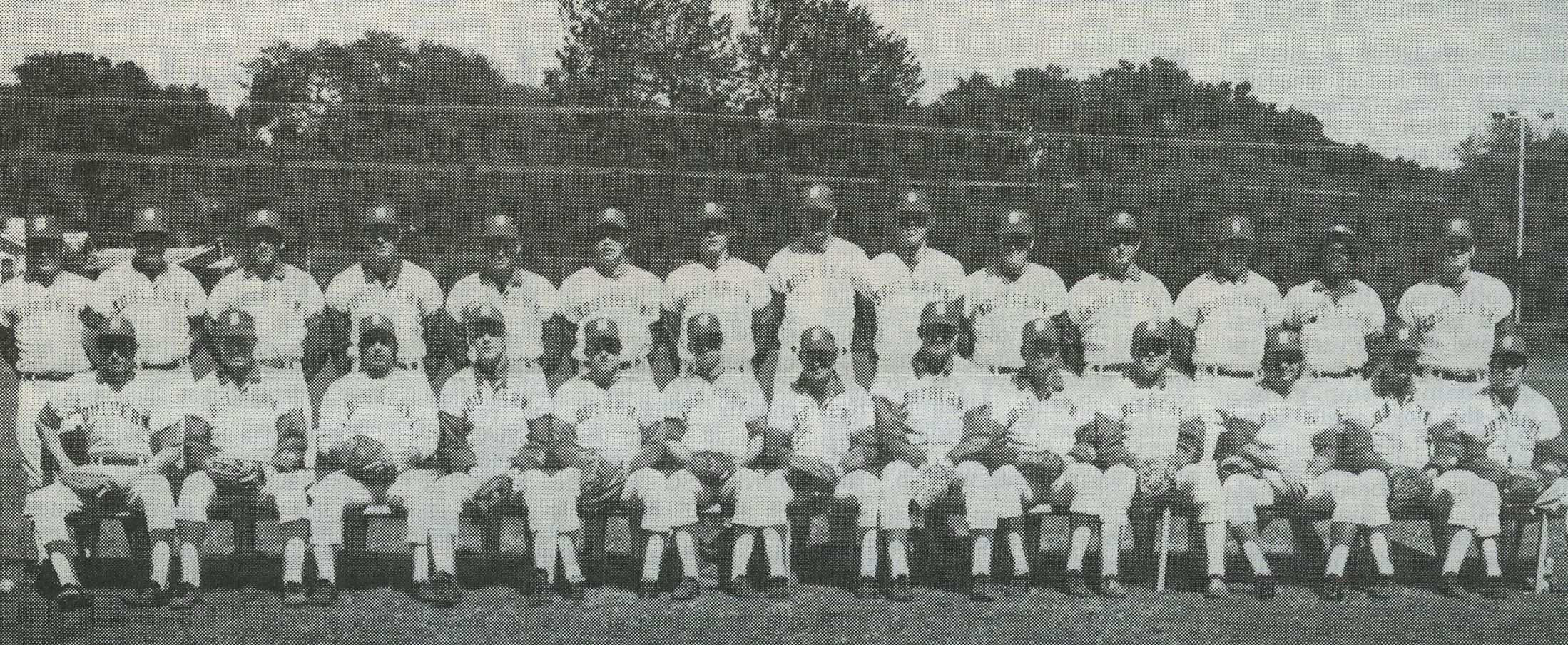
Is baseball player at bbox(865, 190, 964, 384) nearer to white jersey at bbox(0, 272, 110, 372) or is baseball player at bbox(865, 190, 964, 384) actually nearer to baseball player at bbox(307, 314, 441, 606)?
baseball player at bbox(307, 314, 441, 606)

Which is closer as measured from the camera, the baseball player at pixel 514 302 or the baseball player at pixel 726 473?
the baseball player at pixel 726 473

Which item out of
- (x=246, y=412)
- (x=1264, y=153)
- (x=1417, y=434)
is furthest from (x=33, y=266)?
(x=1264, y=153)

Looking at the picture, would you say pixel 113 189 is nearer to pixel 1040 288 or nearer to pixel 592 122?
pixel 592 122

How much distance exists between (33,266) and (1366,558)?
658 cm

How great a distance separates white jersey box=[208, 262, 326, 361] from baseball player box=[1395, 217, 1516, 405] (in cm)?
530

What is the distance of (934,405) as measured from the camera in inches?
254

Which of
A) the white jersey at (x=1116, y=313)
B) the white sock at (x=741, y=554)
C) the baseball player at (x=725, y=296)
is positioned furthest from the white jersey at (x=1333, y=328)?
the white sock at (x=741, y=554)

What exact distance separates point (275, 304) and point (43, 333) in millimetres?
1016

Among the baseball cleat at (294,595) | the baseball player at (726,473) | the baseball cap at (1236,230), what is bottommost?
the baseball cleat at (294,595)

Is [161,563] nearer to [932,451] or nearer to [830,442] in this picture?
[830,442]

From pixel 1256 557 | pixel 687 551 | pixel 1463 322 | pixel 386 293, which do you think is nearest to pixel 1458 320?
pixel 1463 322

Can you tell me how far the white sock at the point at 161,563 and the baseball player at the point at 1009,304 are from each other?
3.80 meters

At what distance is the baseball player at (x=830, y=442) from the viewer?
629cm

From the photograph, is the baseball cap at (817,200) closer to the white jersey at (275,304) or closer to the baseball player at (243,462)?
the white jersey at (275,304)
